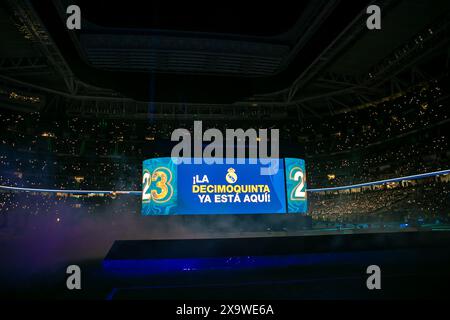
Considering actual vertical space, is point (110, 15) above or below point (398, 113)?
below

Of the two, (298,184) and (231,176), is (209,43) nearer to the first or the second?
(231,176)

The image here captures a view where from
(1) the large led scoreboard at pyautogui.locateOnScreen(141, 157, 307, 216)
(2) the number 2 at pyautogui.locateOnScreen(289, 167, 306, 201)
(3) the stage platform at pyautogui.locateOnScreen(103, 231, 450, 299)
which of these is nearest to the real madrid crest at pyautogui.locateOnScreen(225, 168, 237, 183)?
(1) the large led scoreboard at pyautogui.locateOnScreen(141, 157, 307, 216)

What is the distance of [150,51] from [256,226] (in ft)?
32.4

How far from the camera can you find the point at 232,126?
1186 inches

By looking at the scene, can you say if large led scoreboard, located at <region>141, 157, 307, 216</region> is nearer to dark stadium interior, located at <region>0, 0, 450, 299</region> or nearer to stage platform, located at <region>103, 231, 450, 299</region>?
dark stadium interior, located at <region>0, 0, 450, 299</region>

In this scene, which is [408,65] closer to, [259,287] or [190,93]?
[190,93]

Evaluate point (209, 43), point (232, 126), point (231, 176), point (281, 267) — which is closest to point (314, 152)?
point (232, 126)

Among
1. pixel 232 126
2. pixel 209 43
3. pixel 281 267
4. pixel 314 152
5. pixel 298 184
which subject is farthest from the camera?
pixel 314 152

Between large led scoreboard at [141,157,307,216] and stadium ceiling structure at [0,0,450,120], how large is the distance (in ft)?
13.4

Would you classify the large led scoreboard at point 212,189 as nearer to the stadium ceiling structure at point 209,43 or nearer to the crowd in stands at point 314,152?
the stadium ceiling structure at point 209,43

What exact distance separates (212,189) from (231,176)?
3.57 ft

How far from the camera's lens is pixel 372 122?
85.7ft

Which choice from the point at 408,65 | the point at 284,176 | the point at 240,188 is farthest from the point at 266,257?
the point at 408,65
